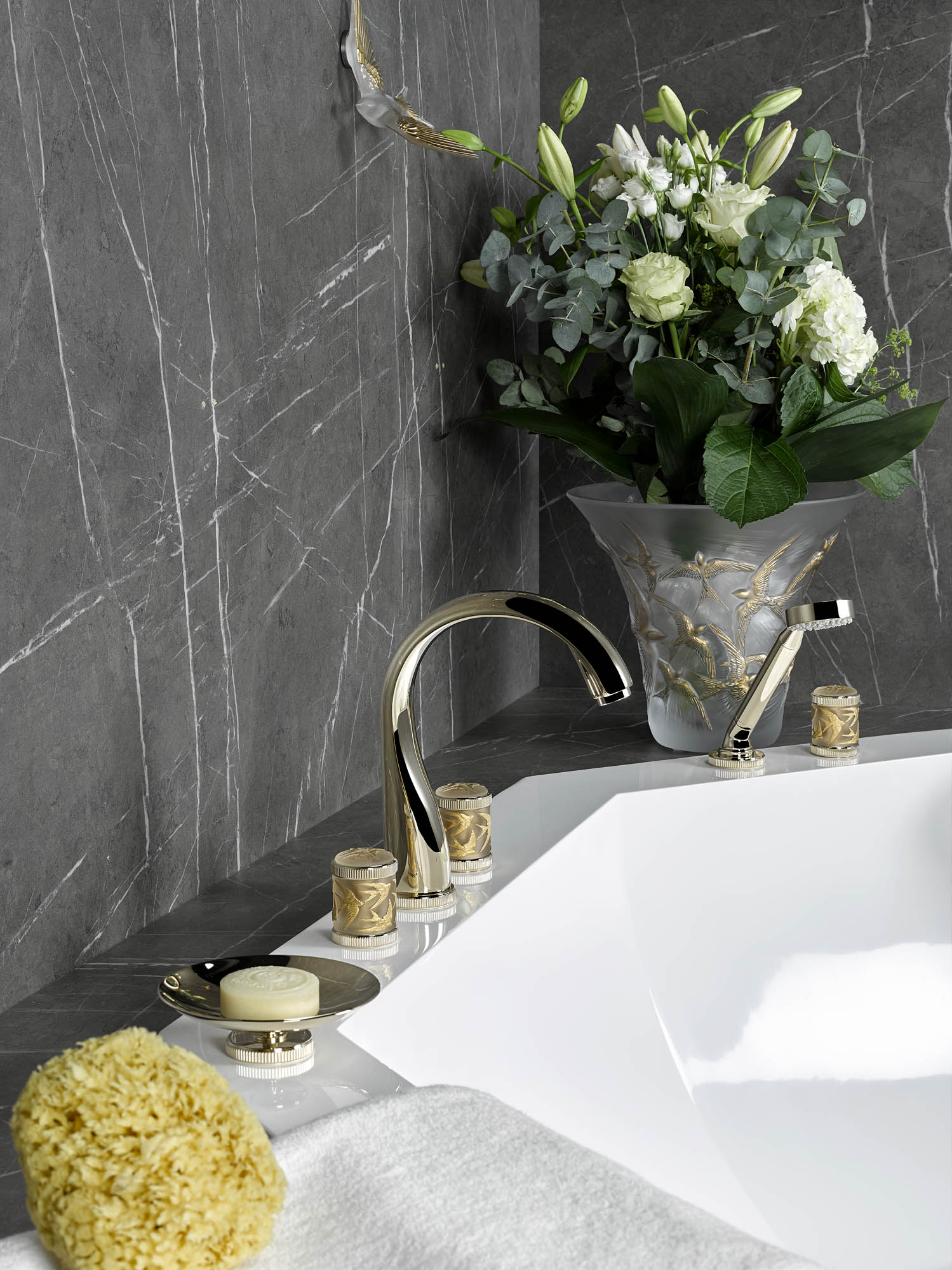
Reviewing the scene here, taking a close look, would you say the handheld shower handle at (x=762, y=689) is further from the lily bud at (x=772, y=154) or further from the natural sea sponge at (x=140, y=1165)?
the natural sea sponge at (x=140, y=1165)

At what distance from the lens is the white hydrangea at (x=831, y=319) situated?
3.79 ft

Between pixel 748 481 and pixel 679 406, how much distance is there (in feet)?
0.35

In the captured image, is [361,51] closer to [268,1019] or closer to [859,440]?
[859,440]

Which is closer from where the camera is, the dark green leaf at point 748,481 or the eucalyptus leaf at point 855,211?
the dark green leaf at point 748,481

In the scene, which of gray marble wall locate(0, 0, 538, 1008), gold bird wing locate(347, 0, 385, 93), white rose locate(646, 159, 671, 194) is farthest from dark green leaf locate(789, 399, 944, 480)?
gold bird wing locate(347, 0, 385, 93)

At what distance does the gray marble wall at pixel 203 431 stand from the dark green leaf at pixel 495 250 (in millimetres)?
58

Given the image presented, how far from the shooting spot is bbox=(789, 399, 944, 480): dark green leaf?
1133mm

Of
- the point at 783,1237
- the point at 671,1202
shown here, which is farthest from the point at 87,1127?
the point at 783,1237

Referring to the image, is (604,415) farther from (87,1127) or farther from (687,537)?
(87,1127)

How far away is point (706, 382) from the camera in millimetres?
Answer: 1141

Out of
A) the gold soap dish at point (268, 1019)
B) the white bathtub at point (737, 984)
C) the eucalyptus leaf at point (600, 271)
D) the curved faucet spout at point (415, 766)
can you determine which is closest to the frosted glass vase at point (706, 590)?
the white bathtub at point (737, 984)

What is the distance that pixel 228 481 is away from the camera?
93cm

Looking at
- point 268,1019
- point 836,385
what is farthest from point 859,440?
point 268,1019

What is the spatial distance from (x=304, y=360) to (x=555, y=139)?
15.5 inches
